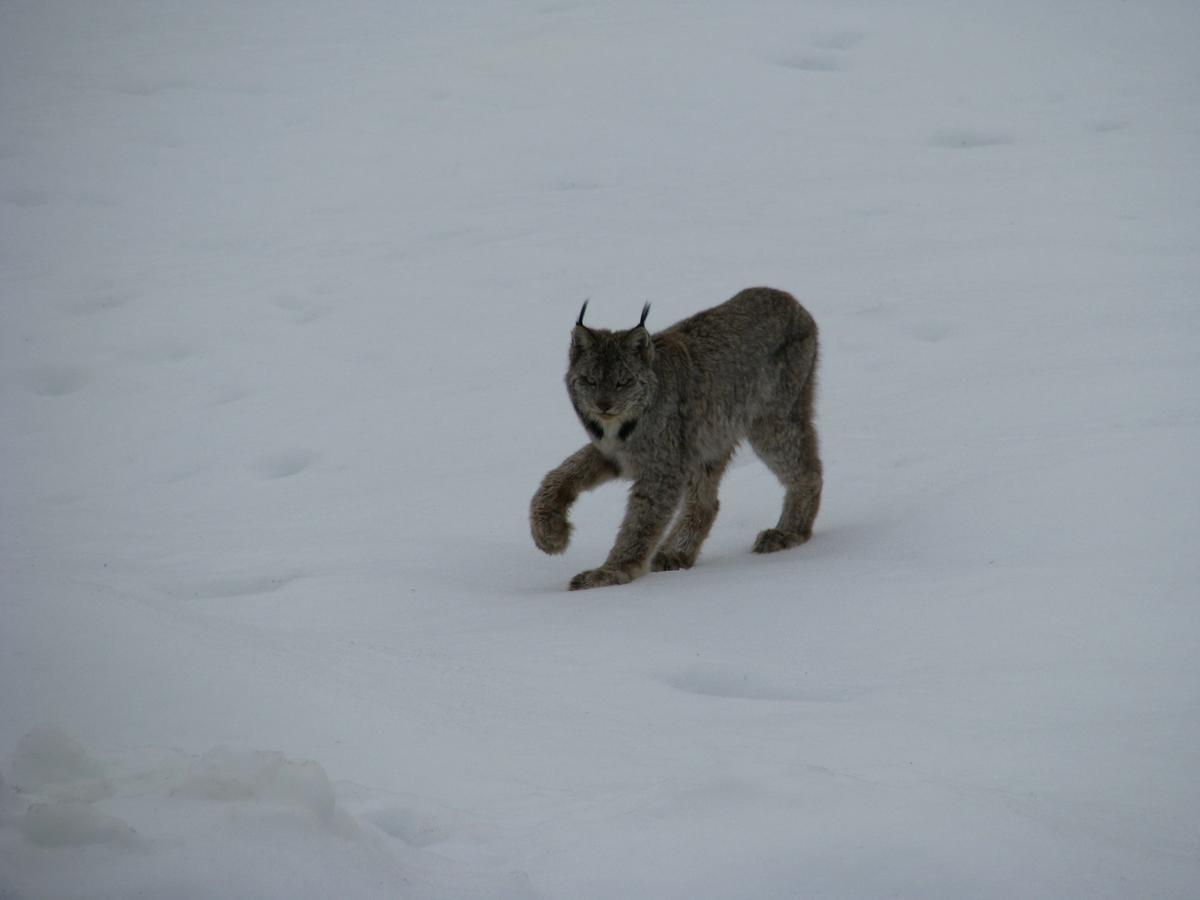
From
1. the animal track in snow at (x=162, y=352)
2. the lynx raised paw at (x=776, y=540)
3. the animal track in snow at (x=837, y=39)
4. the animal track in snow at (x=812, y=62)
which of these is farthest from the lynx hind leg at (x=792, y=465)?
the animal track in snow at (x=837, y=39)

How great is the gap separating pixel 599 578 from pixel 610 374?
3.70ft

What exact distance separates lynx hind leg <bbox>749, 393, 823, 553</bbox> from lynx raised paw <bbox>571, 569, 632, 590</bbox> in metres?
1.04

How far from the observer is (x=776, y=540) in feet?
26.6

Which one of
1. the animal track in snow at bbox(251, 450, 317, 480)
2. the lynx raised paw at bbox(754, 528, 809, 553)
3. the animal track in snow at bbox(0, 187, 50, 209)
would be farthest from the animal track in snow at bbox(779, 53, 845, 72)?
the lynx raised paw at bbox(754, 528, 809, 553)

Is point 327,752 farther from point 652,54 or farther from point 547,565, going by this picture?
point 652,54

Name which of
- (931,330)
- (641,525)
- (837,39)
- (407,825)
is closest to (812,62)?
(837,39)

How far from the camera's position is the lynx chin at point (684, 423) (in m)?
7.59

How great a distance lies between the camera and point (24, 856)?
302 centimetres

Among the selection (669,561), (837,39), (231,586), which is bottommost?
(669,561)

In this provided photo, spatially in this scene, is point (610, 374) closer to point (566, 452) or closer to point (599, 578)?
point (599, 578)

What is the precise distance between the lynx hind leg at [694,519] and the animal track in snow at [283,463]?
3.04 m

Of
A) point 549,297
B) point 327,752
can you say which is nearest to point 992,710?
point 327,752

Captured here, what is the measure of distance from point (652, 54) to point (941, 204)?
5.42m

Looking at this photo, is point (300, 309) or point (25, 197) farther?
point (25, 197)
